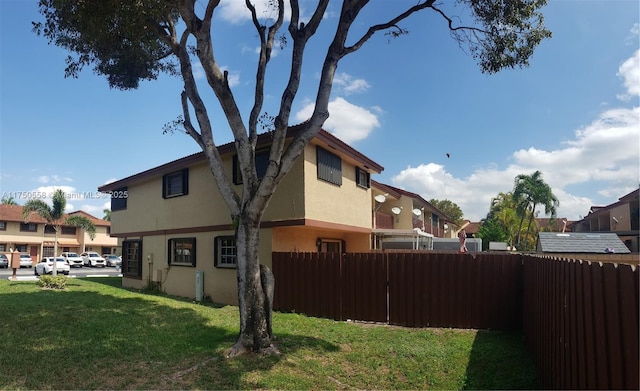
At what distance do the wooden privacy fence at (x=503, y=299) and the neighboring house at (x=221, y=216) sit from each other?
1.62 m

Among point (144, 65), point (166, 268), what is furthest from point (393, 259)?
point (166, 268)

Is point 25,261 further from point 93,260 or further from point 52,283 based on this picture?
point 52,283

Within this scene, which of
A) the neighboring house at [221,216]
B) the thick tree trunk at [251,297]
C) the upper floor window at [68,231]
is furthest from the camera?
the upper floor window at [68,231]

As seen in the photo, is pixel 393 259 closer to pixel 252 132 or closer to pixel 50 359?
pixel 252 132

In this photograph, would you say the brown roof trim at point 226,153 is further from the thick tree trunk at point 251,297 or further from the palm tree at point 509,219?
the palm tree at point 509,219

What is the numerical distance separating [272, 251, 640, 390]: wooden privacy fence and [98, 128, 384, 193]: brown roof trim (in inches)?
144

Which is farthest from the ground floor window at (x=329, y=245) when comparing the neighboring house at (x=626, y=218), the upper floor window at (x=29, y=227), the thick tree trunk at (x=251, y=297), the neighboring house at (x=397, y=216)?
the upper floor window at (x=29, y=227)

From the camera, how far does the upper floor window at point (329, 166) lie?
13.9 metres

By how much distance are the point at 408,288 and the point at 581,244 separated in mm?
11201

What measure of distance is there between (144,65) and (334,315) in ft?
29.3

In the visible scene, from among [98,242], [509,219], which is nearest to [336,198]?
[509,219]

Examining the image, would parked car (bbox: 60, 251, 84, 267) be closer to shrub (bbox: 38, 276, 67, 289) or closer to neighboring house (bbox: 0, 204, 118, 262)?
neighboring house (bbox: 0, 204, 118, 262)

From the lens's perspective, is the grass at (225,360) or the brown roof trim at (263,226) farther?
the brown roof trim at (263,226)

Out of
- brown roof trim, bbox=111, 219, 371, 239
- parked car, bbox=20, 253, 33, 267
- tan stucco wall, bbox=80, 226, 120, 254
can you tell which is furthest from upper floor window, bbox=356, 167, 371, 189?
tan stucco wall, bbox=80, 226, 120, 254
